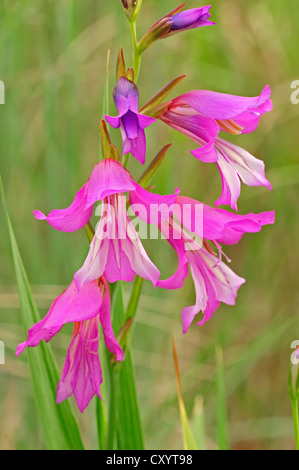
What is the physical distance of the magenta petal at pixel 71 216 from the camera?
3.01 feet

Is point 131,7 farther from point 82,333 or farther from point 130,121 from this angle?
point 82,333

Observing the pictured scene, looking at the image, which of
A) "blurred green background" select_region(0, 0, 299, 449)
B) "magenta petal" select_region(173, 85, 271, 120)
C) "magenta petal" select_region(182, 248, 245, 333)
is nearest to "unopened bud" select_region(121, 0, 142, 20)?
"magenta petal" select_region(173, 85, 271, 120)

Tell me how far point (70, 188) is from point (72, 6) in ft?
1.72

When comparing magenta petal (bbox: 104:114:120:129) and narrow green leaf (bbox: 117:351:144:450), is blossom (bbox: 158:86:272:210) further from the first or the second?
narrow green leaf (bbox: 117:351:144:450)

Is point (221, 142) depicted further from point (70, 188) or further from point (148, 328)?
point (148, 328)

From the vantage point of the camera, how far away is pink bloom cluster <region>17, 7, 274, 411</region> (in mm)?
904

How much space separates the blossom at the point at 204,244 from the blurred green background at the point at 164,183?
87 cm

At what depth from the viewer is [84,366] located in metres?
1.03

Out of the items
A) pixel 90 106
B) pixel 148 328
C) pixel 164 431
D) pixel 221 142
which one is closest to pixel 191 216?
pixel 221 142

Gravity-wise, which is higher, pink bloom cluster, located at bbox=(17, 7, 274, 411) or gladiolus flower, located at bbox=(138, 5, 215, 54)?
gladiolus flower, located at bbox=(138, 5, 215, 54)

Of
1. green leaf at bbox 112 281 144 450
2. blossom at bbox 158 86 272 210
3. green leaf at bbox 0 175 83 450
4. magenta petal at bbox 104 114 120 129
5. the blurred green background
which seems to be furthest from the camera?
the blurred green background

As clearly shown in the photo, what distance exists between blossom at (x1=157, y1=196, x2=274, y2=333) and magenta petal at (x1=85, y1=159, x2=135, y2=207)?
12cm

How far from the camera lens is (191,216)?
994mm


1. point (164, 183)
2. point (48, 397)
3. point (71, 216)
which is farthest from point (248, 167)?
point (164, 183)
